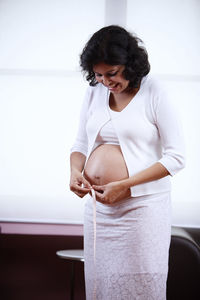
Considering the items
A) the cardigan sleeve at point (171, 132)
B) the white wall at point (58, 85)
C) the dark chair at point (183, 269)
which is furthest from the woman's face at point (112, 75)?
the white wall at point (58, 85)

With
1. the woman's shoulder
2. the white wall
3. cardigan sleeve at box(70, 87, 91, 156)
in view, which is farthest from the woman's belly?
the white wall

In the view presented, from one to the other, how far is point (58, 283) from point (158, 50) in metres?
1.61

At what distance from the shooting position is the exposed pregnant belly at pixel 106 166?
4.15ft

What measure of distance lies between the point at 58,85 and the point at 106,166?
122 cm

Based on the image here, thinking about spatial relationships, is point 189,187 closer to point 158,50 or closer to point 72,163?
point 158,50

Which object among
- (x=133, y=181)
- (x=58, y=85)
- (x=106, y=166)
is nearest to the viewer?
(x=133, y=181)

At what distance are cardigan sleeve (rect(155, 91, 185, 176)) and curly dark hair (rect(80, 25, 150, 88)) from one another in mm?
140

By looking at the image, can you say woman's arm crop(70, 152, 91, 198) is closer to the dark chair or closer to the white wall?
the dark chair

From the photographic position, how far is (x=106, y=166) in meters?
1.29

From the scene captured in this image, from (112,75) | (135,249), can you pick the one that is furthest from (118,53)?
(135,249)

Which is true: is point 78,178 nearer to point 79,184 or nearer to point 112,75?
point 79,184

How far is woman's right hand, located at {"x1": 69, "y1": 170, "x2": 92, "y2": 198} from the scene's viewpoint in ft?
4.17

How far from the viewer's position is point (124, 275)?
4.11 feet

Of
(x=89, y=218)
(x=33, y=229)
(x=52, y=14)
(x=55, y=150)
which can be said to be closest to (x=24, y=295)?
(x=33, y=229)
